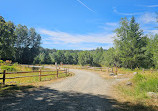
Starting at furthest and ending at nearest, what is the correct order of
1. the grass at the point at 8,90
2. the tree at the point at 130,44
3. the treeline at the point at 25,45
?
the treeline at the point at 25,45
the tree at the point at 130,44
the grass at the point at 8,90

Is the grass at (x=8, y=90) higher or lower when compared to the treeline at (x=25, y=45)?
lower

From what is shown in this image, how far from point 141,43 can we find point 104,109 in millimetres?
30980

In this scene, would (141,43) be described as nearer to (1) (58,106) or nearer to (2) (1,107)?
(1) (58,106)

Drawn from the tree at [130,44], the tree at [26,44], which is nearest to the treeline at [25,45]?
the tree at [26,44]

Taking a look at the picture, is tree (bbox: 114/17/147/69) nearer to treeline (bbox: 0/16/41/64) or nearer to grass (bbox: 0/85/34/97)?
grass (bbox: 0/85/34/97)

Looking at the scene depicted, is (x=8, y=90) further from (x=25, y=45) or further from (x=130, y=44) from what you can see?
(x=25, y=45)

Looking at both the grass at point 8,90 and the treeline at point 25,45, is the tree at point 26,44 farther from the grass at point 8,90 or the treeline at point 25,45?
the grass at point 8,90

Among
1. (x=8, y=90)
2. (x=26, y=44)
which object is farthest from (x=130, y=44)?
(x=26, y=44)

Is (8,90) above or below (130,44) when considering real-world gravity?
below

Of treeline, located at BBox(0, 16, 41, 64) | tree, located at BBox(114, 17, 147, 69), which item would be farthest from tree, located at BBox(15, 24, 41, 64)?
tree, located at BBox(114, 17, 147, 69)

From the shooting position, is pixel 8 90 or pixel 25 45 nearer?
pixel 8 90

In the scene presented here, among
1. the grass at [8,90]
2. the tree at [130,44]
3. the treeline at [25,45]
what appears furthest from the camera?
the treeline at [25,45]

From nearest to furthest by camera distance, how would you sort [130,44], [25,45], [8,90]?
1. [8,90]
2. [130,44]
3. [25,45]

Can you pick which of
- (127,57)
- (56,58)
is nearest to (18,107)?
(127,57)
